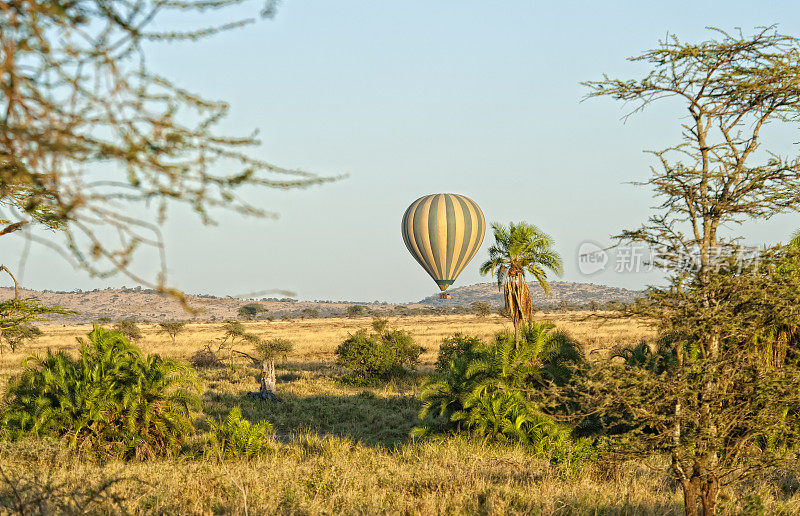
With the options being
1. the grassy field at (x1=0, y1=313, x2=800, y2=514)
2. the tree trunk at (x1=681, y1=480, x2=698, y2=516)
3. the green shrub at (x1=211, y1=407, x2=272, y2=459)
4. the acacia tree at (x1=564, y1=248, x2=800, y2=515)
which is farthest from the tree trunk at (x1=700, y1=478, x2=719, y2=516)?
the green shrub at (x1=211, y1=407, x2=272, y2=459)

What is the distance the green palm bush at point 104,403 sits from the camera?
12094 mm

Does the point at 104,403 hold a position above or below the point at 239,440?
above

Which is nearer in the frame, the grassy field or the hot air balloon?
the grassy field

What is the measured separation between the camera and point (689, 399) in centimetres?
731

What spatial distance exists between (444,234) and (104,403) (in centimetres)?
4716

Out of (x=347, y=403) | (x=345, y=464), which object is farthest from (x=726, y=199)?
(x=347, y=403)

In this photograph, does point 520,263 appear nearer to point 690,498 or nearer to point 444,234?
point 690,498

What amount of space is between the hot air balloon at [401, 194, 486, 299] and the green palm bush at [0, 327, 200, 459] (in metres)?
45.9

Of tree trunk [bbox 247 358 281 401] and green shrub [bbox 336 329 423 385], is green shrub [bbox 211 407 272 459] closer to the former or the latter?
tree trunk [bbox 247 358 281 401]

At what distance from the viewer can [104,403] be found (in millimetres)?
12250

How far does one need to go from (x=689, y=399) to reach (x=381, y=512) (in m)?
3.80

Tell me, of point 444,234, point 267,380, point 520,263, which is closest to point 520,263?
point 520,263

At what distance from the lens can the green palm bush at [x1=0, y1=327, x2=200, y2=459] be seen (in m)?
12.1

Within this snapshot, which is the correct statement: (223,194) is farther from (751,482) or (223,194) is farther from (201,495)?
(751,482)
